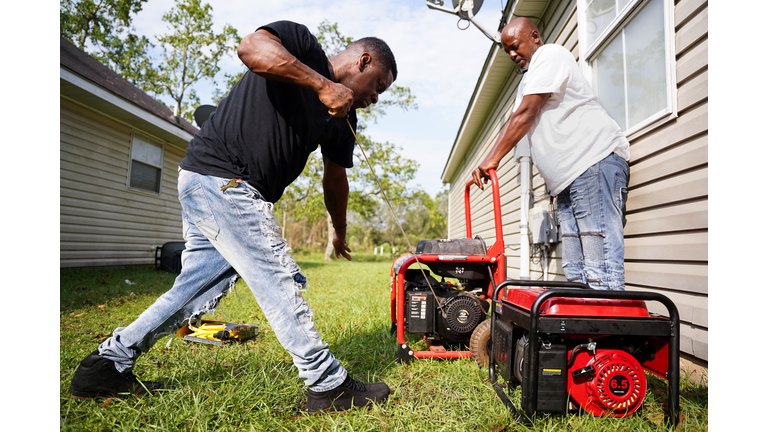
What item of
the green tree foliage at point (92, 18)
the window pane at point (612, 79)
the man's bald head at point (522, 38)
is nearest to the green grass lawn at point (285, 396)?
the window pane at point (612, 79)

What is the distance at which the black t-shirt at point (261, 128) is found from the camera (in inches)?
78.3

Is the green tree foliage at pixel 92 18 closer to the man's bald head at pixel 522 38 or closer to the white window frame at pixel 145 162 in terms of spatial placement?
the white window frame at pixel 145 162

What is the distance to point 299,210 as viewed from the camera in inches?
813

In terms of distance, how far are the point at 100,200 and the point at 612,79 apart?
31.4 ft

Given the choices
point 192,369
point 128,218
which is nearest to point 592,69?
point 192,369

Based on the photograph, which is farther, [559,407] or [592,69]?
[592,69]

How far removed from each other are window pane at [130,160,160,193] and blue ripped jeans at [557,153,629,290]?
10.2m

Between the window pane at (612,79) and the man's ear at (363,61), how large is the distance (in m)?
2.33

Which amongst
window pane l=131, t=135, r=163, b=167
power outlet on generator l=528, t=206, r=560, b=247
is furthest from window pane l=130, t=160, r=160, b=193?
power outlet on generator l=528, t=206, r=560, b=247

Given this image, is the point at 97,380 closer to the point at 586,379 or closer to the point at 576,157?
the point at 586,379

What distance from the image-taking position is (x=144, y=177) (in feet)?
34.2

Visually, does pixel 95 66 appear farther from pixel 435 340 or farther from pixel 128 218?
pixel 435 340

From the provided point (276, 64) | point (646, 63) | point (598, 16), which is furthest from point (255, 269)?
→ point (598, 16)

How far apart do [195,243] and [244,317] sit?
2602 mm
